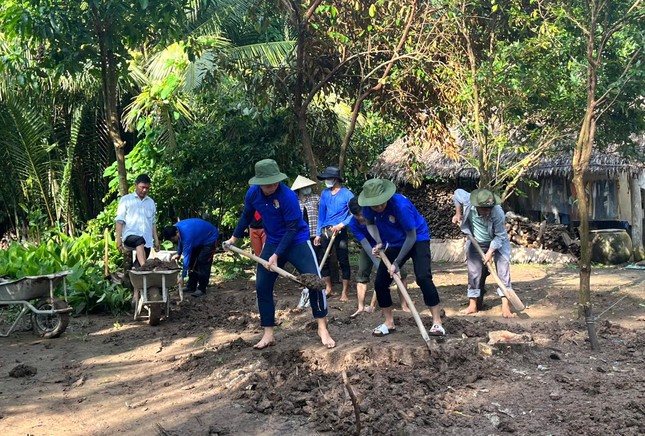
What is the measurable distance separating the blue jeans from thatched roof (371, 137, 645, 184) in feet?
19.9

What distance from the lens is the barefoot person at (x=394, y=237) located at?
21.1ft

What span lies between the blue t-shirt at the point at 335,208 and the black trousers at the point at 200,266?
5.88 feet

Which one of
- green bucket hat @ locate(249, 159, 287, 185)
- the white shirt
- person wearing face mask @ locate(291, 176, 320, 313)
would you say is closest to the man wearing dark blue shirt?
the white shirt

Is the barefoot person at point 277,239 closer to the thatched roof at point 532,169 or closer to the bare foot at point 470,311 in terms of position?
the bare foot at point 470,311

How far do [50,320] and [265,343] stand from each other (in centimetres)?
284

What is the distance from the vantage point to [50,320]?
7.89m

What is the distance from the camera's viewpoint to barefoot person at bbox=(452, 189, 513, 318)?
7.82 m

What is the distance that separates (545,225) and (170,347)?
10031mm

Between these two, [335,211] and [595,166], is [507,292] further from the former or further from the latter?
[595,166]

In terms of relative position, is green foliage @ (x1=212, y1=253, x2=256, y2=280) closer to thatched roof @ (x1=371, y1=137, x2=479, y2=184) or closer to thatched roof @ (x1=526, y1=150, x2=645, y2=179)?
thatched roof @ (x1=371, y1=137, x2=479, y2=184)

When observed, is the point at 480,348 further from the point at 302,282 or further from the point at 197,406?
the point at 197,406

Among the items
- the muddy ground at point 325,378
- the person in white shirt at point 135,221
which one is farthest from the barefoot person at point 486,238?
the person in white shirt at point 135,221

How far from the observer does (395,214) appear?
21.4ft

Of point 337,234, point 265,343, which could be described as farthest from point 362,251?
point 265,343
